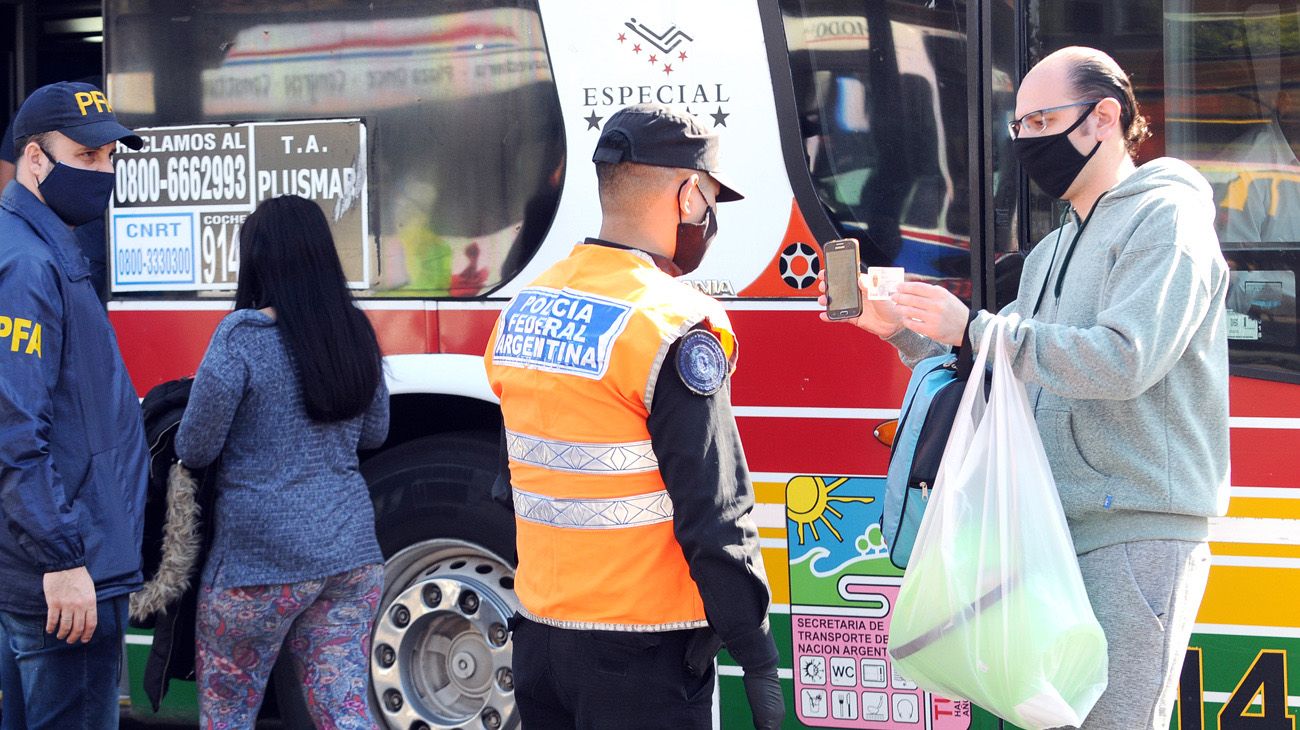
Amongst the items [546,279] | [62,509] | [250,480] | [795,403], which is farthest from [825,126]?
[62,509]

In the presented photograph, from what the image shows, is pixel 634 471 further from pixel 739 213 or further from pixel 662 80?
pixel 662 80

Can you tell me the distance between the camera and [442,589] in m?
4.28

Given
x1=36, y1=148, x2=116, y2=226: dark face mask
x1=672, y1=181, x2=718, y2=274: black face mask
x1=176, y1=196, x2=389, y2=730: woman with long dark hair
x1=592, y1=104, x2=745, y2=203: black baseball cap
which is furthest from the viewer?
x1=176, y1=196, x2=389, y2=730: woman with long dark hair

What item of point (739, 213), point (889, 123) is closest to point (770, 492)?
point (739, 213)

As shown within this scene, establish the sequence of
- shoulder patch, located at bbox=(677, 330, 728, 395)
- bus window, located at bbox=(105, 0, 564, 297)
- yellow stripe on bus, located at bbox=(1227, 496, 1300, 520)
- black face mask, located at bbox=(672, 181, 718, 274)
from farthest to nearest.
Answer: bus window, located at bbox=(105, 0, 564, 297)
yellow stripe on bus, located at bbox=(1227, 496, 1300, 520)
black face mask, located at bbox=(672, 181, 718, 274)
shoulder patch, located at bbox=(677, 330, 728, 395)

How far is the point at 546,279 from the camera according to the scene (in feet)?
8.45

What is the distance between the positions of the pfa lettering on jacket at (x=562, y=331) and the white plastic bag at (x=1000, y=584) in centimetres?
69

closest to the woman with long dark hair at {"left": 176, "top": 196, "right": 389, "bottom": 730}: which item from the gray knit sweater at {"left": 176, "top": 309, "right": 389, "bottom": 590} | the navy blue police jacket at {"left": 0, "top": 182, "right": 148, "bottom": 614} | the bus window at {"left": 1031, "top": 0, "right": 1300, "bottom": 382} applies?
the gray knit sweater at {"left": 176, "top": 309, "right": 389, "bottom": 590}

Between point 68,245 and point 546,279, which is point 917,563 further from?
point 68,245

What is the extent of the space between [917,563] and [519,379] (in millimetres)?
812

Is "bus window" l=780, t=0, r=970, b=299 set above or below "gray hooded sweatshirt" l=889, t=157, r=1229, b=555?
above

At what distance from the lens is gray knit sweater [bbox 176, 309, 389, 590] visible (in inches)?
129

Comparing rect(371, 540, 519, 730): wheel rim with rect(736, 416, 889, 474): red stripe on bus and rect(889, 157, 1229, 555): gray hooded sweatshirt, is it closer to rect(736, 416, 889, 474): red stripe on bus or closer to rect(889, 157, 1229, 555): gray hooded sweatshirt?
rect(736, 416, 889, 474): red stripe on bus

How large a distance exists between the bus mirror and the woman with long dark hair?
1.33m
